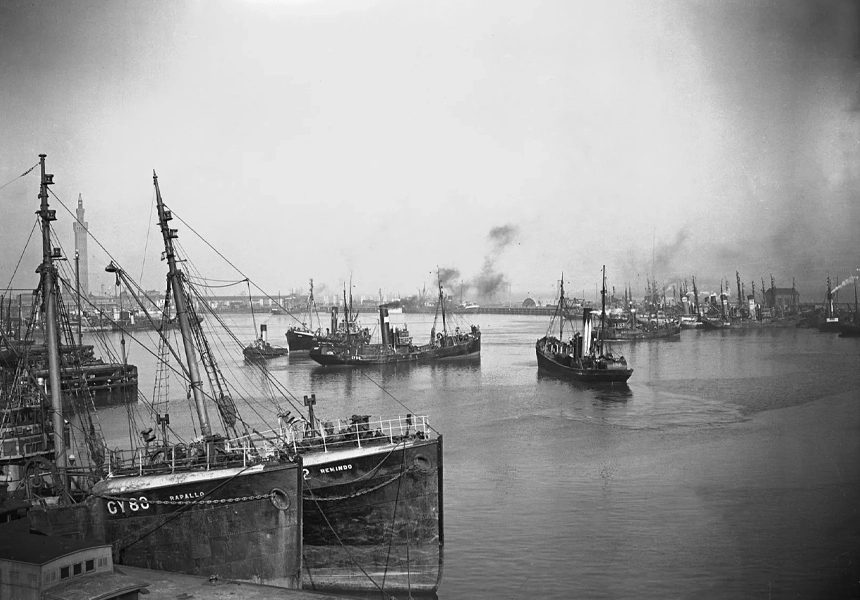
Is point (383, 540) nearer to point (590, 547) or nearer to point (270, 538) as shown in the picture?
point (270, 538)

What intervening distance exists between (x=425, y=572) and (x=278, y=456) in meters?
3.51

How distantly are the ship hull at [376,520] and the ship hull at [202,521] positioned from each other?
4.56 ft

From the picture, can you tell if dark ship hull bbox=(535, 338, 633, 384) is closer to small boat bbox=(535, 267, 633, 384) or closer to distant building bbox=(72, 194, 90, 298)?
small boat bbox=(535, 267, 633, 384)

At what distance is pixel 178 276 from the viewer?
16.0 m

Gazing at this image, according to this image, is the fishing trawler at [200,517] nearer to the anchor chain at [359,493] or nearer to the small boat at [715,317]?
the anchor chain at [359,493]

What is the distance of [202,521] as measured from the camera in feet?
41.9

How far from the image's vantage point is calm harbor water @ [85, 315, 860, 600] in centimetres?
1504

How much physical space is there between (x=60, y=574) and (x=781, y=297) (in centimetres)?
4889

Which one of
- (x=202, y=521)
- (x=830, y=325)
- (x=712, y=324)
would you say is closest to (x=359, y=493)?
(x=202, y=521)

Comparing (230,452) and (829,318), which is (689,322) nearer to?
(829,318)

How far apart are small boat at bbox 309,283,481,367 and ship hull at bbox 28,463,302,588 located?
3617cm

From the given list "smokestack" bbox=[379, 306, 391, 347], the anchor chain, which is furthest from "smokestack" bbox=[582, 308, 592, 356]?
the anchor chain

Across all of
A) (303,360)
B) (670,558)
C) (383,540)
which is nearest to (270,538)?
(383,540)

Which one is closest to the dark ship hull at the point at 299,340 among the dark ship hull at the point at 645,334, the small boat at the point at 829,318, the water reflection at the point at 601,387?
the water reflection at the point at 601,387
